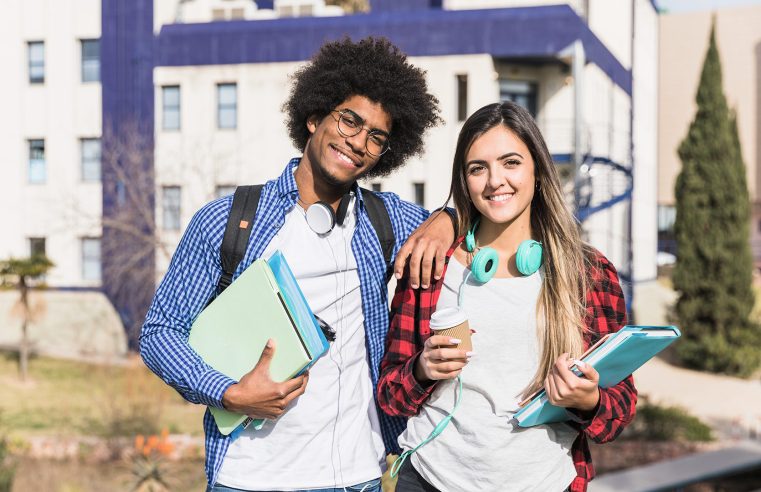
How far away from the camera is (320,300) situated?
273 centimetres

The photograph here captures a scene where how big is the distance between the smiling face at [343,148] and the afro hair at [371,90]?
0.14 ft

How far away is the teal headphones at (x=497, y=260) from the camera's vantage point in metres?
2.51

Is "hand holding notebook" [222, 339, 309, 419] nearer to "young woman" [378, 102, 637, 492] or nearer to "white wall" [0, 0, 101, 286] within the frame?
"young woman" [378, 102, 637, 492]

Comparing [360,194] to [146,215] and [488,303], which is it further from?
[146,215]

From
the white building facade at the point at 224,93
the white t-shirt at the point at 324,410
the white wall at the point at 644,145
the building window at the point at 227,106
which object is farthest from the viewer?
the white wall at the point at 644,145

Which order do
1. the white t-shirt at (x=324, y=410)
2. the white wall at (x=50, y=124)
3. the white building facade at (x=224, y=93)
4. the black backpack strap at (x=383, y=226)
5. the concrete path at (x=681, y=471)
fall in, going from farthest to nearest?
the white wall at (x=50, y=124) < the white building facade at (x=224, y=93) < the concrete path at (x=681, y=471) < the black backpack strap at (x=383, y=226) < the white t-shirt at (x=324, y=410)

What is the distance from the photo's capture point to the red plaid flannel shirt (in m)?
2.50

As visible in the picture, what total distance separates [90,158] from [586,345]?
19.2 meters

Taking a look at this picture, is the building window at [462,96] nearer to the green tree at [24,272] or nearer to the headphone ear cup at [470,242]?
the green tree at [24,272]

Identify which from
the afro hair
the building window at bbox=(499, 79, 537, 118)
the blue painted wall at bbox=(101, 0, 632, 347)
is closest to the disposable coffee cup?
the afro hair

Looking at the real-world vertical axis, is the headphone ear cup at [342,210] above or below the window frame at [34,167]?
below

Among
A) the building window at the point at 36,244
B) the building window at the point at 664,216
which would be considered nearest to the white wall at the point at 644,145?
the building window at the point at 664,216

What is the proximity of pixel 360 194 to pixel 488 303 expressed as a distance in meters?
0.69

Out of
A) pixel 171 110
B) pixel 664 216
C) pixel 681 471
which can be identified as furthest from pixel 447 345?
pixel 664 216
